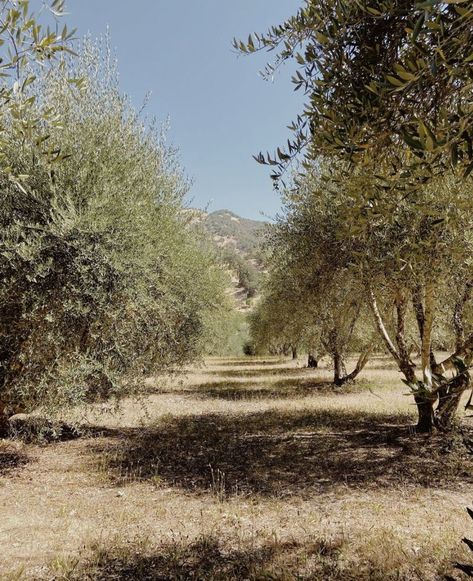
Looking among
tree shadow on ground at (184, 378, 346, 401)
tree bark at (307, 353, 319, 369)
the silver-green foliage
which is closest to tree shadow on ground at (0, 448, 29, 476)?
the silver-green foliage

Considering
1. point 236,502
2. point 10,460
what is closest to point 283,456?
point 236,502

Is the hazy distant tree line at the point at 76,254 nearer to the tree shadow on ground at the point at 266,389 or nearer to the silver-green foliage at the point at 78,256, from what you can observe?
the silver-green foliage at the point at 78,256

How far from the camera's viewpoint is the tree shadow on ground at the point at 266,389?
2239 centimetres

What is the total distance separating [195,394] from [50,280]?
54.2 ft

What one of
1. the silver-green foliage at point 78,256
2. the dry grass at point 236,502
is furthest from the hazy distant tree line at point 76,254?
the dry grass at point 236,502

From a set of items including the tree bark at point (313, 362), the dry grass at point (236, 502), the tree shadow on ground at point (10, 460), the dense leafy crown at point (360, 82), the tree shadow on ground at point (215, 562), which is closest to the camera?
the dense leafy crown at point (360, 82)

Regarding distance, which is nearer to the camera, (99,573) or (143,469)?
(99,573)

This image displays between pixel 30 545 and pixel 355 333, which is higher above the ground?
pixel 355 333

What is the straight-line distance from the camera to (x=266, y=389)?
24.9 m

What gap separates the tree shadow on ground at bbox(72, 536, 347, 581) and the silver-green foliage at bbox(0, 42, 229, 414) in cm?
357

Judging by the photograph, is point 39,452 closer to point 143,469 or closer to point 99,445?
point 99,445

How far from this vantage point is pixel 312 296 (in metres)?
14.6

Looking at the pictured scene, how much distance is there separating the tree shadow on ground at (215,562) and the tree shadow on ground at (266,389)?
15.4m

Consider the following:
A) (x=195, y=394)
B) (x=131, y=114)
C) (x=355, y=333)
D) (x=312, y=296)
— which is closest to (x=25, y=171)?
(x=131, y=114)
